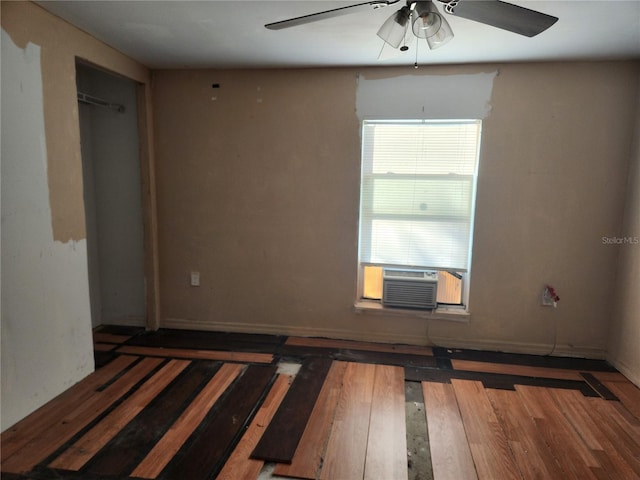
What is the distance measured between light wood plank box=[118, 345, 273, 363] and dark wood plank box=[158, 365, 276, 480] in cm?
23

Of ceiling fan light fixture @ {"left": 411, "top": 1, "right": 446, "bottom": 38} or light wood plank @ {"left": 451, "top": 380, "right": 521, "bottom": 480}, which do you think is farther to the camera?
light wood plank @ {"left": 451, "top": 380, "right": 521, "bottom": 480}

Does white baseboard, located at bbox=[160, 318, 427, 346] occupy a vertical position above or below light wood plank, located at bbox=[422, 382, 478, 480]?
above

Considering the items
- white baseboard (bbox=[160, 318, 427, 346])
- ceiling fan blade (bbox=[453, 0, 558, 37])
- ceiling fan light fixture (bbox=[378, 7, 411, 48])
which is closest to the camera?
ceiling fan blade (bbox=[453, 0, 558, 37])

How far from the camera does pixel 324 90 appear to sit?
10.3 feet

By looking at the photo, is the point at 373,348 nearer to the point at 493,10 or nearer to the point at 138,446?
the point at 138,446

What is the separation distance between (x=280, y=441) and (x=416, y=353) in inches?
58.4

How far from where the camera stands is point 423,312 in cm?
325

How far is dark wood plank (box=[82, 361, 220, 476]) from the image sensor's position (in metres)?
1.87

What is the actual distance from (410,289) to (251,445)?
1778mm

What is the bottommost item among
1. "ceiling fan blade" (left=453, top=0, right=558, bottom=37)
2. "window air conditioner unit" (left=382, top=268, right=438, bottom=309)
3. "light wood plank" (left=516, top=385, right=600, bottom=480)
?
"light wood plank" (left=516, top=385, right=600, bottom=480)

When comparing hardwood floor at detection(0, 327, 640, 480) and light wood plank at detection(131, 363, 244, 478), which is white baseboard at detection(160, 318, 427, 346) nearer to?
hardwood floor at detection(0, 327, 640, 480)

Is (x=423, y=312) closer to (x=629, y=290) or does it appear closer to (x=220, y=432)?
(x=629, y=290)

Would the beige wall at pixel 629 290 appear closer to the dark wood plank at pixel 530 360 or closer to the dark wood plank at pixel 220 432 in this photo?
the dark wood plank at pixel 530 360

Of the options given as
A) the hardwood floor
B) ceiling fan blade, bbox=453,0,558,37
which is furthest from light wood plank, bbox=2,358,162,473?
ceiling fan blade, bbox=453,0,558,37
